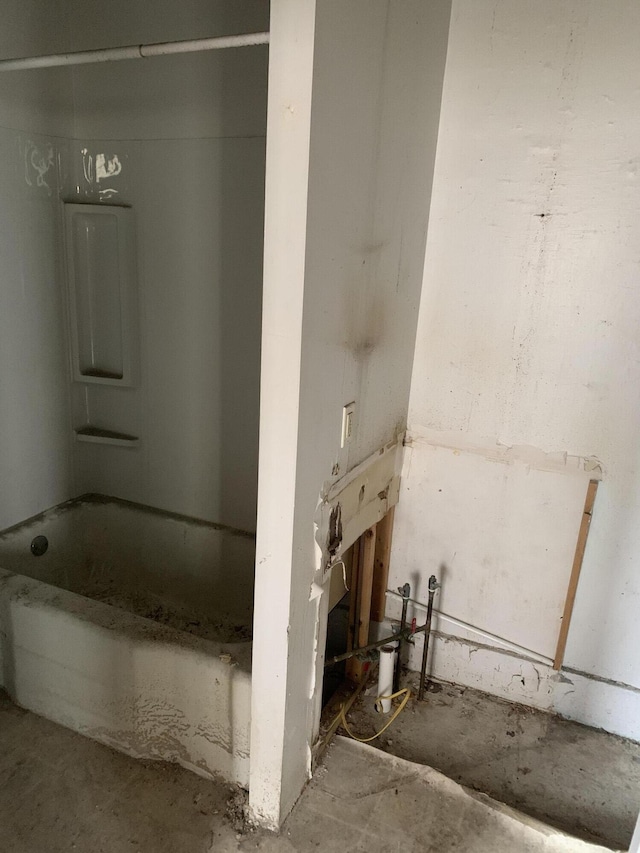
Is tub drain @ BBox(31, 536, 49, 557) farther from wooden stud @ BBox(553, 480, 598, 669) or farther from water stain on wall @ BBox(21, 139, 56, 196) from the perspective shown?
wooden stud @ BBox(553, 480, 598, 669)

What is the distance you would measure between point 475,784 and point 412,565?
0.70 m

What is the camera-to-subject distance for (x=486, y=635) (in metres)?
2.16

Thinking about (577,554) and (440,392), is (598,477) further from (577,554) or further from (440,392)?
(440,392)

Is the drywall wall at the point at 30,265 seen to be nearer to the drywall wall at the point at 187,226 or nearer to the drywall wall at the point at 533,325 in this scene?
the drywall wall at the point at 187,226

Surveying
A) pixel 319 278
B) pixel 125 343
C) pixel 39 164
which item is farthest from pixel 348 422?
→ pixel 39 164

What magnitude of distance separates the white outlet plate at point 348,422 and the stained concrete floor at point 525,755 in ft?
3.44

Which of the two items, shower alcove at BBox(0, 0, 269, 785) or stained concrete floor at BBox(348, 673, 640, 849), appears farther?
shower alcove at BBox(0, 0, 269, 785)

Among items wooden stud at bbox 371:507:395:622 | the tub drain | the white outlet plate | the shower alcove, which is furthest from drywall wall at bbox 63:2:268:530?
the white outlet plate

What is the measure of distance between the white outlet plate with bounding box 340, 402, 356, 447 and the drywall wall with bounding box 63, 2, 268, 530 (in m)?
0.84

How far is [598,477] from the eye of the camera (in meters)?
1.90

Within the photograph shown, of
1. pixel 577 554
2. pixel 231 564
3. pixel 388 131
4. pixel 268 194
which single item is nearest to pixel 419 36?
pixel 388 131

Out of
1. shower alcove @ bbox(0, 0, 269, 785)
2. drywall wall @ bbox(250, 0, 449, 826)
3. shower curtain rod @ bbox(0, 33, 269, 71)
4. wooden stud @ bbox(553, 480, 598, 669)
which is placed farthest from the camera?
shower alcove @ bbox(0, 0, 269, 785)

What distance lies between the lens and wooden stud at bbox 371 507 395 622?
2.18 metres

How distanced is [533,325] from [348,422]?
2.37ft
